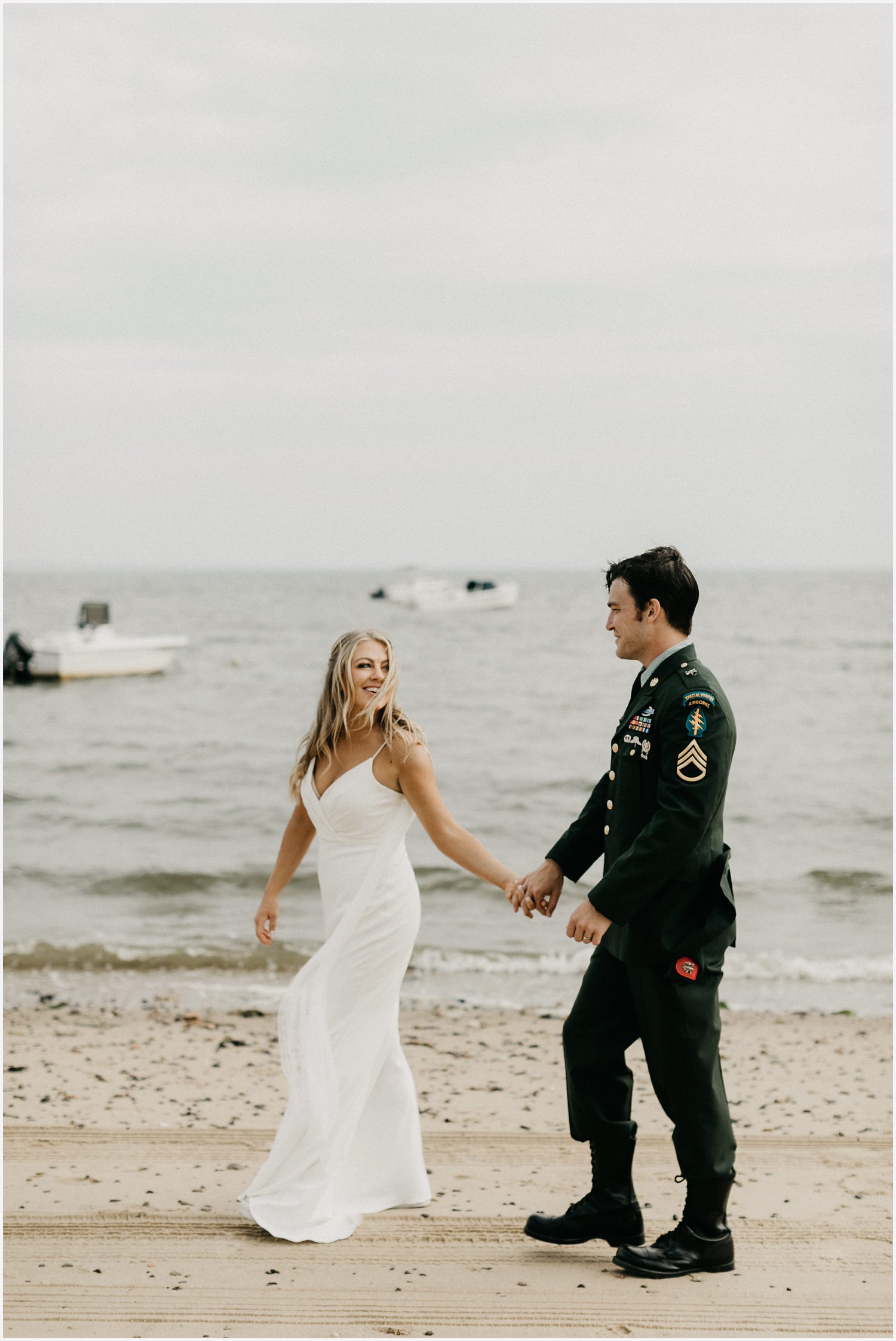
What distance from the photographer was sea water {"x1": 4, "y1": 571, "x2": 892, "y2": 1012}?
29.8 feet

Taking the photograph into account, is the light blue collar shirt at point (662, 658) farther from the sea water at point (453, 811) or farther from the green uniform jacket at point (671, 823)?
the sea water at point (453, 811)

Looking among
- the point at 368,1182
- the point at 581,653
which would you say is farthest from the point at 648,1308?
the point at 581,653

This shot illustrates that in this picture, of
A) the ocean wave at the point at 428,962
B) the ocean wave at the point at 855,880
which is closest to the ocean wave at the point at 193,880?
the ocean wave at the point at 428,962

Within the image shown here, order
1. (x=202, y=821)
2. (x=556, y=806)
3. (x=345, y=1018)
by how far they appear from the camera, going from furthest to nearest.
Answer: (x=556, y=806)
(x=202, y=821)
(x=345, y=1018)

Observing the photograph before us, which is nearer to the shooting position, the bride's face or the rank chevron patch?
the rank chevron patch

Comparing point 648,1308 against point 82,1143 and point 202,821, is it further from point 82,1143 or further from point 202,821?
point 202,821

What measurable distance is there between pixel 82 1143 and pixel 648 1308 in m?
2.68

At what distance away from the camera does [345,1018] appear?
4.25 m

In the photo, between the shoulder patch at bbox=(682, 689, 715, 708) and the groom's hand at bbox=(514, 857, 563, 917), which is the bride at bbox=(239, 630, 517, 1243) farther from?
the shoulder patch at bbox=(682, 689, 715, 708)

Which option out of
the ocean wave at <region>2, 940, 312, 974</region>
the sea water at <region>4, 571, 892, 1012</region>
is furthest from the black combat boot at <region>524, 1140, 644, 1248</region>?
the ocean wave at <region>2, 940, 312, 974</region>

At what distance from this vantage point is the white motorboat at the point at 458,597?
59.6m

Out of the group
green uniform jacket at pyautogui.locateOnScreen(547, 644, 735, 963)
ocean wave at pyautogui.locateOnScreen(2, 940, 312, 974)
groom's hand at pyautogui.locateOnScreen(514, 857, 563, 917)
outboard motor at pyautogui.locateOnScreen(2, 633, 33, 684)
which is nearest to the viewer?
green uniform jacket at pyautogui.locateOnScreen(547, 644, 735, 963)

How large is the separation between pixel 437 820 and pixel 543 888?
434 mm

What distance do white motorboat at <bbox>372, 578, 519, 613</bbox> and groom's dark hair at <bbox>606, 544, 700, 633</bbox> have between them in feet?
182
